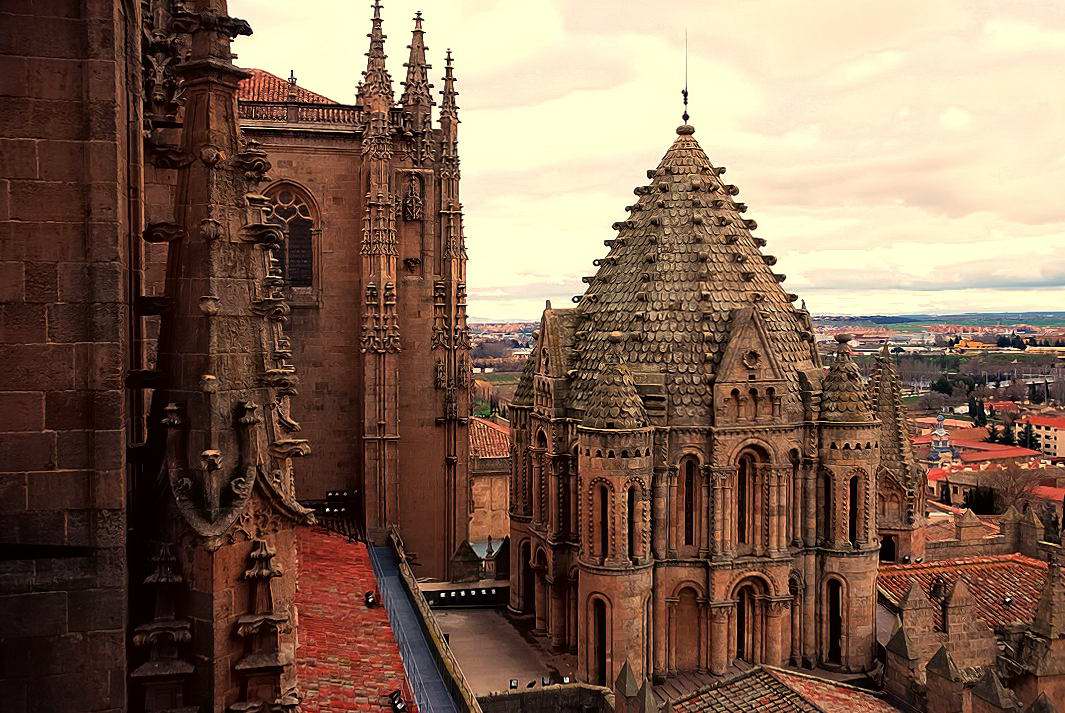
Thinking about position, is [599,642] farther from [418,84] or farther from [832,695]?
[418,84]

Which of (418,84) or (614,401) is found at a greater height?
(418,84)

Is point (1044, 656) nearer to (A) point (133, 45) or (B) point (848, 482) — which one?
(B) point (848, 482)

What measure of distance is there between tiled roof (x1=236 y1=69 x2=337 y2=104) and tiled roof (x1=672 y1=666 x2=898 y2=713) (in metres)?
23.2

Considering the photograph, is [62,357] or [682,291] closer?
[62,357]

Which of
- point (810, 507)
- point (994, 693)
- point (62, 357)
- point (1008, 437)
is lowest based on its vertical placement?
point (1008, 437)

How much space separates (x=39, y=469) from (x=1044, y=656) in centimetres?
3007

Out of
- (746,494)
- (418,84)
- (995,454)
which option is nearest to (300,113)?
(418,84)

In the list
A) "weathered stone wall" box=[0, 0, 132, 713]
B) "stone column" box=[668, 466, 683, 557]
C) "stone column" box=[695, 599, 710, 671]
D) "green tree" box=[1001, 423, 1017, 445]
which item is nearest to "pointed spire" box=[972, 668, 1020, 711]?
"stone column" box=[695, 599, 710, 671]

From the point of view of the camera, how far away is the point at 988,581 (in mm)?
35406

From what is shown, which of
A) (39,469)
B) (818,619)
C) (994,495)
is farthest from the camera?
(994,495)

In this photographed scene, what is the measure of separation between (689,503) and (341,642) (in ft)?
40.6

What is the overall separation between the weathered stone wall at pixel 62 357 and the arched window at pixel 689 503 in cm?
2011

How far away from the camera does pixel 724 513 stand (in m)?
25.9

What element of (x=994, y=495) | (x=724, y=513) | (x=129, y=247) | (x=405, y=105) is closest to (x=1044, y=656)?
(x=724, y=513)
